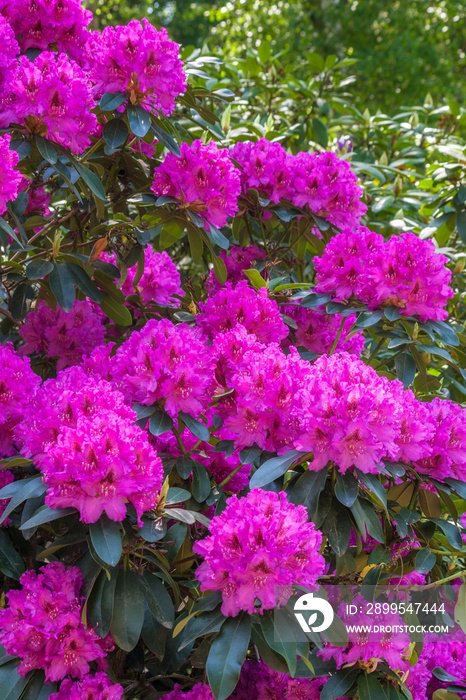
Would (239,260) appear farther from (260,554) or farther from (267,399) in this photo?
(260,554)

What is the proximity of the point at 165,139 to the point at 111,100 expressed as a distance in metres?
0.13

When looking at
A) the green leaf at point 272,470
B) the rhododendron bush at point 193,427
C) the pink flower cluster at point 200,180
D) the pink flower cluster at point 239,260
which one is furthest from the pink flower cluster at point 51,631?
the pink flower cluster at point 239,260

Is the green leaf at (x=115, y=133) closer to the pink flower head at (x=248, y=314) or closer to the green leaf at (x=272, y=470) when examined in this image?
the pink flower head at (x=248, y=314)

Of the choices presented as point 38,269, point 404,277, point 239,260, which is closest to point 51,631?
point 38,269

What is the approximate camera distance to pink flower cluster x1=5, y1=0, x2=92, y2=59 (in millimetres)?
1520

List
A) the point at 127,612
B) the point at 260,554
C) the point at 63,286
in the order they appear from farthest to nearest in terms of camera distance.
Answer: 1. the point at 63,286
2. the point at 127,612
3. the point at 260,554

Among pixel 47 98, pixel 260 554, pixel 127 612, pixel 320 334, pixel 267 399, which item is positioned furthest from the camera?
pixel 320 334

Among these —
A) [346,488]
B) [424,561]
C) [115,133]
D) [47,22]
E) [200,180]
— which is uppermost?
[47,22]

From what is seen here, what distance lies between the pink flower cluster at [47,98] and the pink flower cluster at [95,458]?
0.56 m

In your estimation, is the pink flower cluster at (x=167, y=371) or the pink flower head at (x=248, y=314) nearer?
the pink flower cluster at (x=167, y=371)

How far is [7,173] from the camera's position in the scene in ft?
4.06

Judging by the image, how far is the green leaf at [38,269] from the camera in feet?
4.57

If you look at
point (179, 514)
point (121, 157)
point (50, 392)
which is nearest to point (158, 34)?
point (121, 157)

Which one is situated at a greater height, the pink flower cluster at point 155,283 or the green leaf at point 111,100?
the green leaf at point 111,100
